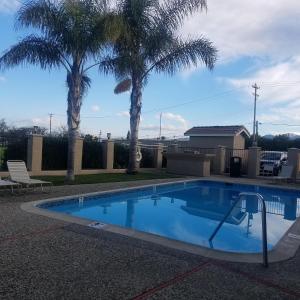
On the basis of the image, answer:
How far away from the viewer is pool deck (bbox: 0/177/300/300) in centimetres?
438

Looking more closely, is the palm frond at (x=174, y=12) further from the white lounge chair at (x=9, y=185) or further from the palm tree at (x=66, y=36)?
the white lounge chair at (x=9, y=185)

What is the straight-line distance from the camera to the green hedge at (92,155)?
67.3 feet

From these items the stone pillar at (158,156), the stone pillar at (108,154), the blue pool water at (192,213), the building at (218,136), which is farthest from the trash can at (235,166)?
the building at (218,136)

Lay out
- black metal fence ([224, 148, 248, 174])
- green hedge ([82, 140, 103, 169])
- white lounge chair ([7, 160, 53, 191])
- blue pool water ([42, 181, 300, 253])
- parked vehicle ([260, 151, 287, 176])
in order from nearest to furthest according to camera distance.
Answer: blue pool water ([42, 181, 300, 253]), white lounge chair ([7, 160, 53, 191]), green hedge ([82, 140, 103, 169]), black metal fence ([224, 148, 248, 174]), parked vehicle ([260, 151, 287, 176])

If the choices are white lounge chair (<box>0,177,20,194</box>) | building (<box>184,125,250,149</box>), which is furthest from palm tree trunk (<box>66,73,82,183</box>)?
building (<box>184,125,250,149</box>)

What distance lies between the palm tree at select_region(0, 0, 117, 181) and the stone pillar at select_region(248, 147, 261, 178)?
A: 11540 mm

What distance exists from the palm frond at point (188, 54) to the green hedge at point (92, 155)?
17.7ft

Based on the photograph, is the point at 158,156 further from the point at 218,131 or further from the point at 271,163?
the point at 218,131

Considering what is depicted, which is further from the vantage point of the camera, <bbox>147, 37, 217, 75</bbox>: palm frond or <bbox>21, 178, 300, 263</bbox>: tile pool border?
<bbox>147, 37, 217, 75</bbox>: palm frond

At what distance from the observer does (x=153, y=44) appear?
18406 millimetres

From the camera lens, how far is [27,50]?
14484 mm

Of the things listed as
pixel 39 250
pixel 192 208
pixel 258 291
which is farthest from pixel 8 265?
pixel 192 208

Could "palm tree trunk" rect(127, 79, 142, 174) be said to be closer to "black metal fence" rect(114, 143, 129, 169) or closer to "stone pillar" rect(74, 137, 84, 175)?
"black metal fence" rect(114, 143, 129, 169)

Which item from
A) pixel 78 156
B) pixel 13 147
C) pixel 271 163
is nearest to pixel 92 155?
pixel 78 156
